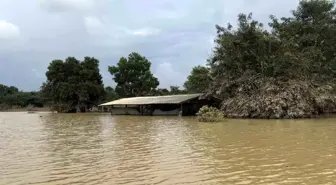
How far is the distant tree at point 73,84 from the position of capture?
165ft

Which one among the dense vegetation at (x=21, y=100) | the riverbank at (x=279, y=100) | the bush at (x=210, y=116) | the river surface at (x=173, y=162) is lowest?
the river surface at (x=173, y=162)

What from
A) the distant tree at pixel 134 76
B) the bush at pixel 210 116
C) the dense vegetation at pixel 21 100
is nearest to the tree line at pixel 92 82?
the distant tree at pixel 134 76

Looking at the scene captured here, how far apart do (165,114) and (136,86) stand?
1976cm

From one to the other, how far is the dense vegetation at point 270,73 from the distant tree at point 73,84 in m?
23.5

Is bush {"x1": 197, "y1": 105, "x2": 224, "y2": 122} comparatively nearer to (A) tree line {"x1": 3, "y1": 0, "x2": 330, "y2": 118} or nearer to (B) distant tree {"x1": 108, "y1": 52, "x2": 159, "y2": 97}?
(A) tree line {"x1": 3, "y1": 0, "x2": 330, "y2": 118}

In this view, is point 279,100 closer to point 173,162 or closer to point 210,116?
point 210,116

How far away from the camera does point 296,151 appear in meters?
10.4

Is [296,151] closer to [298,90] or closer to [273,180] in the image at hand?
[273,180]

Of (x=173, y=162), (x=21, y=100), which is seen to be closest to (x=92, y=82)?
(x=21, y=100)

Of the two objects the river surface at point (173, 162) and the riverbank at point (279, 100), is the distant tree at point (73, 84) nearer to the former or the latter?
the riverbank at point (279, 100)

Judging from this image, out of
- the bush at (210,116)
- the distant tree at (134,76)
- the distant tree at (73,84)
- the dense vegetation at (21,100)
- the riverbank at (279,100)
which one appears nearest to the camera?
the bush at (210,116)

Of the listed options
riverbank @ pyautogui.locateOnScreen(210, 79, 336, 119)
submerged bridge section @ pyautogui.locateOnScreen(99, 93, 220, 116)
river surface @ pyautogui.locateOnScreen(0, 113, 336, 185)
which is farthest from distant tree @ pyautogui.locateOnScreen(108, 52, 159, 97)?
river surface @ pyautogui.locateOnScreen(0, 113, 336, 185)

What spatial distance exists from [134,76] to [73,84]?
9.21 metres

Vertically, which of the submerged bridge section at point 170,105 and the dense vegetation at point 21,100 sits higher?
the dense vegetation at point 21,100
